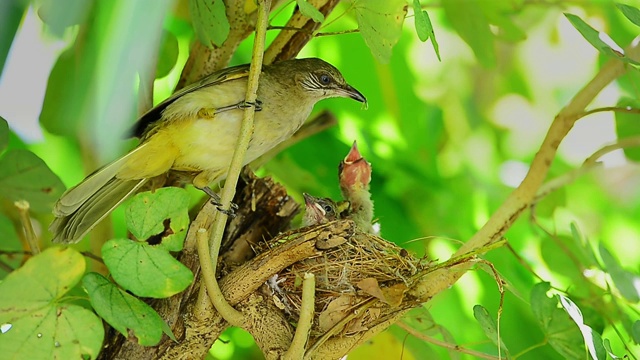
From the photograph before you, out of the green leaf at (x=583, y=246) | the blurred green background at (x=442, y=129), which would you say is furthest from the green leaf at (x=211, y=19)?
the green leaf at (x=583, y=246)

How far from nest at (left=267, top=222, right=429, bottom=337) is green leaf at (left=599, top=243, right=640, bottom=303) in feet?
1.62

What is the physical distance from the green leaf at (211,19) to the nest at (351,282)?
529 millimetres

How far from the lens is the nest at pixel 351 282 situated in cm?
186

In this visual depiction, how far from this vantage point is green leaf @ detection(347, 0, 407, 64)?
1.68m

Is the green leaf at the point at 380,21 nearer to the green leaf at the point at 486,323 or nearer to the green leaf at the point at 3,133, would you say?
the green leaf at the point at 486,323

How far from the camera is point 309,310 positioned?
1.66 m

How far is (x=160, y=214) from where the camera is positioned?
1.62m

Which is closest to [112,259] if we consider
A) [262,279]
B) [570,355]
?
[262,279]

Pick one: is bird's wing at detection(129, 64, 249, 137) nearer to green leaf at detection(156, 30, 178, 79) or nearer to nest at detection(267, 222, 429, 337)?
green leaf at detection(156, 30, 178, 79)

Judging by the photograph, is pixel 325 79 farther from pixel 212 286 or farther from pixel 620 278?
pixel 620 278

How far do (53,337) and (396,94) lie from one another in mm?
1839

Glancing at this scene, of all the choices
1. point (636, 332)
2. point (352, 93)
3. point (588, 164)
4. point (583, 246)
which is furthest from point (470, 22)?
point (636, 332)

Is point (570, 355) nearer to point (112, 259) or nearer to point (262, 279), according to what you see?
point (262, 279)

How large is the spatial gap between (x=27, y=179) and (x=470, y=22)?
1237 mm
